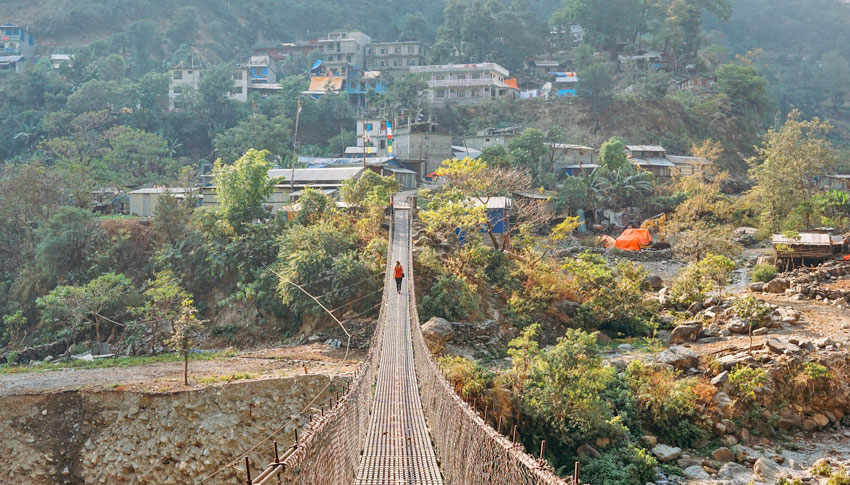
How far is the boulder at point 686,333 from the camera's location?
43.2ft

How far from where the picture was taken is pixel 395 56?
39188 millimetres

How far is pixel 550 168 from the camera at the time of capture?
27.1 meters

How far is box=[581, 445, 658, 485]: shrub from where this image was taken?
9297mm

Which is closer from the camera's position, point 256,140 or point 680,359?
point 680,359

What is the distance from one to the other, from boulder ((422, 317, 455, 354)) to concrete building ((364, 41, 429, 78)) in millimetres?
27973

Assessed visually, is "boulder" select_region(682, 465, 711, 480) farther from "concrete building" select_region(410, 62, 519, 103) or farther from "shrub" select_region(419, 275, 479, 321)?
"concrete building" select_region(410, 62, 519, 103)

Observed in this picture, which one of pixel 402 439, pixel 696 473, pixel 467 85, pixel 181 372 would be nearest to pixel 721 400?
pixel 696 473

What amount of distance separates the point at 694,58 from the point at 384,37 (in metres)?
17.1

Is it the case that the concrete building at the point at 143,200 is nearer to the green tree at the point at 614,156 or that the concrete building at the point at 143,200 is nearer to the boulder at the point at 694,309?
the green tree at the point at 614,156

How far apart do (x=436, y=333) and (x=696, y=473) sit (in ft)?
14.3

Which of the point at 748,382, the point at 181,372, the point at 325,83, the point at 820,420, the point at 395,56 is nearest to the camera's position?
the point at 820,420

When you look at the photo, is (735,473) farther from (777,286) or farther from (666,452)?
(777,286)

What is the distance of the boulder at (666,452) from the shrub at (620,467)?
0.85 ft

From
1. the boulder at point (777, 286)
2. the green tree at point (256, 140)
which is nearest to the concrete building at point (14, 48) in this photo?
the green tree at point (256, 140)
